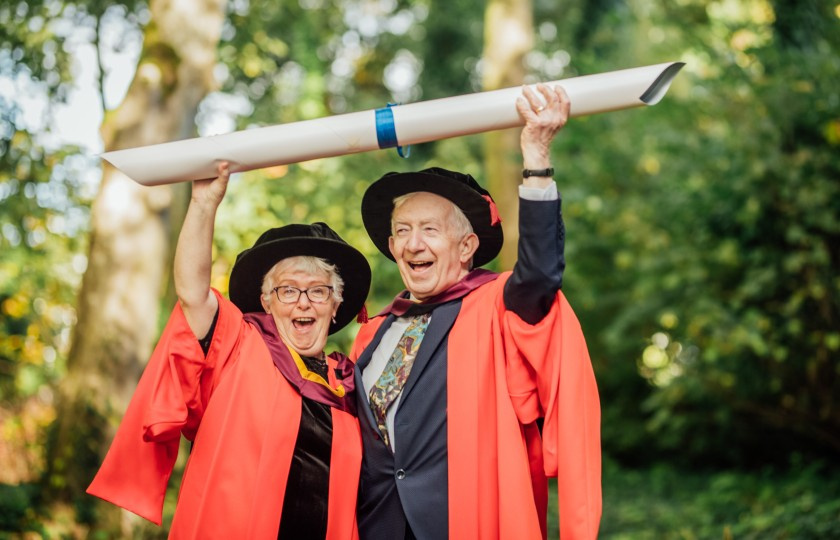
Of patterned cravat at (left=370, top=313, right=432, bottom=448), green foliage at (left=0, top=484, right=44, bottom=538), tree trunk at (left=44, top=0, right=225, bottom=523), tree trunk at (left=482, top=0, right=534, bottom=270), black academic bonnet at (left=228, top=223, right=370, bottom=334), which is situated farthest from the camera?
tree trunk at (left=482, top=0, right=534, bottom=270)

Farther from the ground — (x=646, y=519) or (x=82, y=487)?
(x=82, y=487)

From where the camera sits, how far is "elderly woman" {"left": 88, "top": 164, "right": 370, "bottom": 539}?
2.79 m

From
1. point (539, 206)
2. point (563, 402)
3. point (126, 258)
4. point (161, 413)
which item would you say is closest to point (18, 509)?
point (126, 258)

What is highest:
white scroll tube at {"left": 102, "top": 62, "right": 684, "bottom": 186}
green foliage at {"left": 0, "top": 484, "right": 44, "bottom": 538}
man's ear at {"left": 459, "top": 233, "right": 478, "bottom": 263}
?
white scroll tube at {"left": 102, "top": 62, "right": 684, "bottom": 186}

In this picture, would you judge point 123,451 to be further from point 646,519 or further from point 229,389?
point 646,519

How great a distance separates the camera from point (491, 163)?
33.2ft

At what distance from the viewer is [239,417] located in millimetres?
2844

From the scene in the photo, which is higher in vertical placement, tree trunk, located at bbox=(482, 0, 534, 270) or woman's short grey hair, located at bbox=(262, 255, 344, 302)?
tree trunk, located at bbox=(482, 0, 534, 270)

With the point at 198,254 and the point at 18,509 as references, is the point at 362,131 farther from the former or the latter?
the point at 18,509

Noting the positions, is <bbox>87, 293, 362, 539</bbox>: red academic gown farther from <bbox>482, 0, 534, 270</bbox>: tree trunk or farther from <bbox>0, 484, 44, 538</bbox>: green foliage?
<bbox>482, 0, 534, 270</bbox>: tree trunk

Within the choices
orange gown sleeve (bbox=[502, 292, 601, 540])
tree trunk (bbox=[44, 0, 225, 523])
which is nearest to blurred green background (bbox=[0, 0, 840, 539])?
tree trunk (bbox=[44, 0, 225, 523])

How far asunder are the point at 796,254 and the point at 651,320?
276 cm

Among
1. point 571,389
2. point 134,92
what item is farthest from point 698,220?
point 571,389

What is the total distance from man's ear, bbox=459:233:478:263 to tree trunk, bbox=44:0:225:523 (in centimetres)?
416
